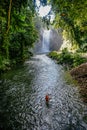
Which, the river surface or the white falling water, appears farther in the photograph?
the white falling water

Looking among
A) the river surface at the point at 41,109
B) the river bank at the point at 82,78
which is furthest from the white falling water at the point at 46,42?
the river surface at the point at 41,109

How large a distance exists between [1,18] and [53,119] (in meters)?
4.75

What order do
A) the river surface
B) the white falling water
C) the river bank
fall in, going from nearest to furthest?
the river surface, the river bank, the white falling water

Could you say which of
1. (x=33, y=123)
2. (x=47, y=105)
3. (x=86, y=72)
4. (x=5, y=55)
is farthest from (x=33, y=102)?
(x=86, y=72)

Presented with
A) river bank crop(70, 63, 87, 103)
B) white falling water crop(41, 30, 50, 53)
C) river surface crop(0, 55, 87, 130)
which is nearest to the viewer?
river surface crop(0, 55, 87, 130)

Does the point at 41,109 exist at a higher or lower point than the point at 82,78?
lower

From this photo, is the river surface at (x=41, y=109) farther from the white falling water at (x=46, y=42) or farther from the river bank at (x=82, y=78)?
the white falling water at (x=46, y=42)

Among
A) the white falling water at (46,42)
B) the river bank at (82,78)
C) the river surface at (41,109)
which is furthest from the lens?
the white falling water at (46,42)

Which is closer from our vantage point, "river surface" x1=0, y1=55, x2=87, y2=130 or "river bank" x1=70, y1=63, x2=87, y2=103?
"river surface" x1=0, y1=55, x2=87, y2=130

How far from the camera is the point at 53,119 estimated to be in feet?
25.9

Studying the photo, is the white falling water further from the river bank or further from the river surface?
the river surface

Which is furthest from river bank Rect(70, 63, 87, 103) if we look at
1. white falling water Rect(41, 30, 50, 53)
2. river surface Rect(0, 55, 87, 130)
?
white falling water Rect(41, 30, 50, 53)

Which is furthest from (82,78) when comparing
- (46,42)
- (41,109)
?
(46,42)

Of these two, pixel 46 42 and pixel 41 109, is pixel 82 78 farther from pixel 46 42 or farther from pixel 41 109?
pixel 46 42
